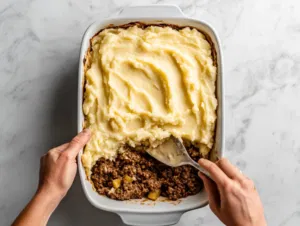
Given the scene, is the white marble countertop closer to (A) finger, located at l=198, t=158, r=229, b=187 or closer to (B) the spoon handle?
(B) the spoon handle

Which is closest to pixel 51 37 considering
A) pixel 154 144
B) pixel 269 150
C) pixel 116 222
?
pixel 154 144

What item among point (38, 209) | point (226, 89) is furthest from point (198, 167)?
point (38, 209)

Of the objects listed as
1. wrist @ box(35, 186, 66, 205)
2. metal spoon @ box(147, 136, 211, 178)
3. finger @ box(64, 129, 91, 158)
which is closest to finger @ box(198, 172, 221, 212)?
metal spoon @ box(147, 136, 211, 178)

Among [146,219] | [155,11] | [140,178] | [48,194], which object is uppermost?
[155,11]

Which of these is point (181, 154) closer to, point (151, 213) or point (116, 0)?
point (151, 213)

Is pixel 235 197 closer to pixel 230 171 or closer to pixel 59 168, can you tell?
pixel 230 171

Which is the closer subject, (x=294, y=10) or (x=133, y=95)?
(x=133, y=95)

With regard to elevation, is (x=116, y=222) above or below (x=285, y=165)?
below
